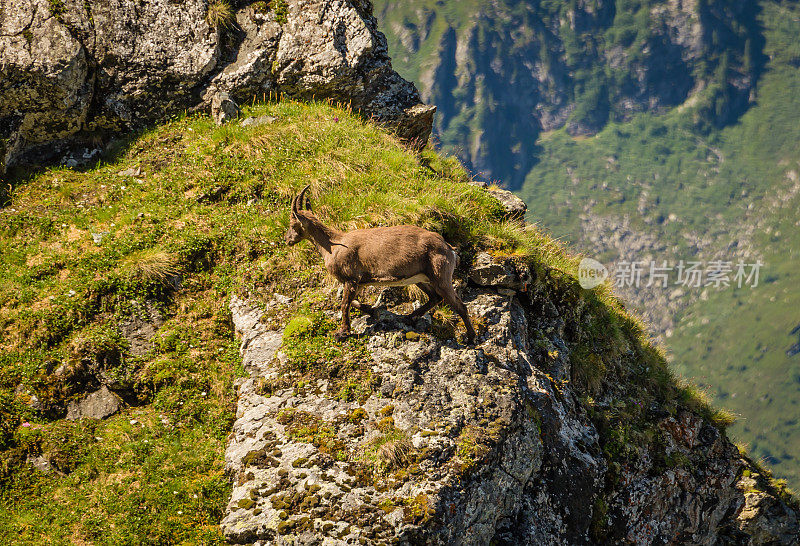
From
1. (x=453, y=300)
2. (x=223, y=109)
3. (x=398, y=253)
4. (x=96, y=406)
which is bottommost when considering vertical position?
(x=96, y=406)

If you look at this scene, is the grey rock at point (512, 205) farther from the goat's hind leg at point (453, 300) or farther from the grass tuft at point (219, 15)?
the grass tuft at point (219, 15)

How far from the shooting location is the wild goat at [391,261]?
961 cm

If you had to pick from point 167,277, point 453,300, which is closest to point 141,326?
point 167,277

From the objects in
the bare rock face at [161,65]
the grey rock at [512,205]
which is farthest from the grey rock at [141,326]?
the grey rock at [512,205]

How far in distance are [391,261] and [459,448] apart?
3.43m

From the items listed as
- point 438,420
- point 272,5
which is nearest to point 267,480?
point 438,420

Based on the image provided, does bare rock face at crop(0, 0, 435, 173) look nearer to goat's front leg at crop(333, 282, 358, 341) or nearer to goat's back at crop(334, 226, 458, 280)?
goat's back at crop(334, 226, 458, 280)

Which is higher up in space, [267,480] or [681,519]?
[267,480]

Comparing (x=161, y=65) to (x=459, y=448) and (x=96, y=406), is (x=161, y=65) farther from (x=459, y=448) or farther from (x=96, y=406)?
(x=459, y=448)

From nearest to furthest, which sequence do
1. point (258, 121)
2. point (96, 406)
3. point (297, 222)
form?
point (96, 406) < point (297, 222) < point (258, 121)

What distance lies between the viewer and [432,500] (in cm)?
791

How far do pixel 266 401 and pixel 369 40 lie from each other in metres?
12.0

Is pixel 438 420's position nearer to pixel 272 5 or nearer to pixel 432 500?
pixel 432 500

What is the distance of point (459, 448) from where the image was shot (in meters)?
8.60
